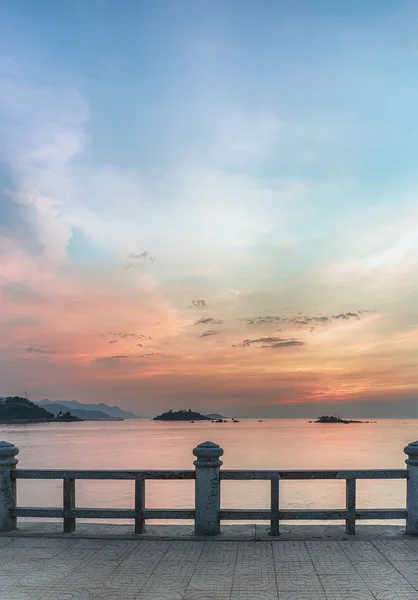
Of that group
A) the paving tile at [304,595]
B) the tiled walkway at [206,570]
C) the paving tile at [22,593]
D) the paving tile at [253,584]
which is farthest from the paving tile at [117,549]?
the paving tile at [304,595]

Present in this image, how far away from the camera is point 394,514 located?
866 cm

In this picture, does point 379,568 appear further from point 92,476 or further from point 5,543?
point 5,543

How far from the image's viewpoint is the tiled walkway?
20.3ft

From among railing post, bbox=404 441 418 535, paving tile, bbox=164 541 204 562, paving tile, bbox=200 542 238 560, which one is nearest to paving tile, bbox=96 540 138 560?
paving tile, bbox=164 541 204 562

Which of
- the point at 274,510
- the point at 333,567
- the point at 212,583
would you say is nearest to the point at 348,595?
the point at 333,567

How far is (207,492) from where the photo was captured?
8.55 metres

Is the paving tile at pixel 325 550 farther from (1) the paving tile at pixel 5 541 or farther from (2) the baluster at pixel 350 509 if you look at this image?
(1) the paving tile at pixel 5 541

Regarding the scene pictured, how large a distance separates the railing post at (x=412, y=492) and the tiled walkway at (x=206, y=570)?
388 millimetres

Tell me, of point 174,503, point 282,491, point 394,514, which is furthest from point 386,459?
point 394,514

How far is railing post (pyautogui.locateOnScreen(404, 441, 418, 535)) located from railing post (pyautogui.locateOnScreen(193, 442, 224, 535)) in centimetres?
→ 288

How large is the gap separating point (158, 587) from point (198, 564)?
929mm

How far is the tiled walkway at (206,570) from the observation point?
6.20 metres

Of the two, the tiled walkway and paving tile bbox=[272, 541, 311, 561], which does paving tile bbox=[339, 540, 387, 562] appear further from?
paving tile bbox=[272, 541, 311, 561]

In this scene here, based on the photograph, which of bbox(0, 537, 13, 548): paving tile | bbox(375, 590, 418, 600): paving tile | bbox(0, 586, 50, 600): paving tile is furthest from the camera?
bbox(0, 537, 13, 548): paving tile
